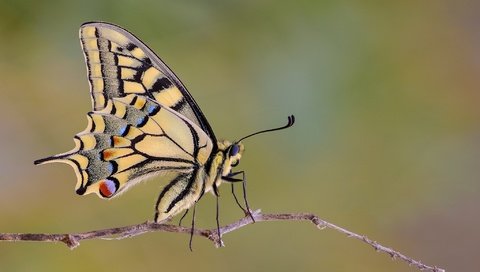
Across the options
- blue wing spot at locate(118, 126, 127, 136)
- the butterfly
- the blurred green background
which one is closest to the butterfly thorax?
the butterfly

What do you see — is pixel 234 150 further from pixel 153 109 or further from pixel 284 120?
pixel 284 120

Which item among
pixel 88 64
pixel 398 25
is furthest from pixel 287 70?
pixel 88 64

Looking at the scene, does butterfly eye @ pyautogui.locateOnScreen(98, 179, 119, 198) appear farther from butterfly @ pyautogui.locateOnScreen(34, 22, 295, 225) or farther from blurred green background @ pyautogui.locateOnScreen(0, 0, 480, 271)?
blurred green background @ pyautogui.locateOnScreen(0, 0, 480, 271)

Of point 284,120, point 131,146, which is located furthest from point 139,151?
point 284,120

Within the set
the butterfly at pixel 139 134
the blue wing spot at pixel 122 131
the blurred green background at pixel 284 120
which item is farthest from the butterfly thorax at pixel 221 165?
the blurred green background at pixel 284 120

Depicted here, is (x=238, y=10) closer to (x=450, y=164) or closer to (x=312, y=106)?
(x=312, y=106)
